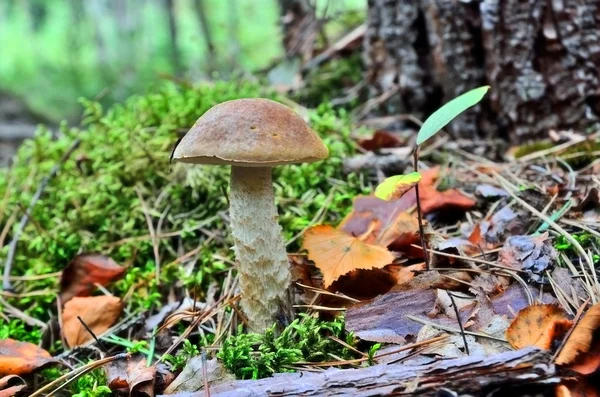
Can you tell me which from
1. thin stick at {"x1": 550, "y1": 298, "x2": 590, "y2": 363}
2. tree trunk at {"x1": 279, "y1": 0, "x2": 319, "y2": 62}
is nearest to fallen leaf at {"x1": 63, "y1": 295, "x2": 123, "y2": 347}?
thin stick at {"x1": 550, "y1": 298, "x2": 590, "y2": 363}

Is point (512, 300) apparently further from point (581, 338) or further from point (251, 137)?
point (251, 137)

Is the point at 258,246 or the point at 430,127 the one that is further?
the point at 258,246

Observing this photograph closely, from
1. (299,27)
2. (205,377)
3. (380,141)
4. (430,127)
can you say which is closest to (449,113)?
(430,127)

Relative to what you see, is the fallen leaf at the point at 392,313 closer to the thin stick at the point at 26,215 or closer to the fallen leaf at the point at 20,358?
the fallen leaf at the point at 20,358

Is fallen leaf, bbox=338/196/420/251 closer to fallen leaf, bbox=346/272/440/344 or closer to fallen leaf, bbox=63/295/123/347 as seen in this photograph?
fallen leaf, bbox=346/272/440/344

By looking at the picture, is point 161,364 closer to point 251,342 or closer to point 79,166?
point 251,342

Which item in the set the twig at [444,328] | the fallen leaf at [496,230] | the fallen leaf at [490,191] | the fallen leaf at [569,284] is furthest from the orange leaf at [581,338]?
the fallen leaf at [490,191]
